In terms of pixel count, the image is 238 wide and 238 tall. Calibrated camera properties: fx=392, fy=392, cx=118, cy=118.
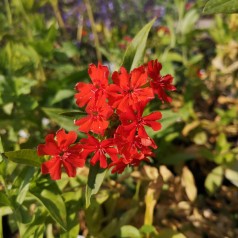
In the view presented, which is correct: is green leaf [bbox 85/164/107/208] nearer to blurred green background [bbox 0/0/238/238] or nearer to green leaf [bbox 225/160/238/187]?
blurred green background [bbox 0/0/238/238]

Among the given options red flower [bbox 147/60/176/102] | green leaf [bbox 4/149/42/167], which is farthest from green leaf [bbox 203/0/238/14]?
green leaf [bbox 4/149/42/167]

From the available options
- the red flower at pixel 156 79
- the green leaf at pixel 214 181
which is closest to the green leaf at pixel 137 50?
the red flower at pixel 156 79

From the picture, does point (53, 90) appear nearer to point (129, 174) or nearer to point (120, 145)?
point (129, 174)

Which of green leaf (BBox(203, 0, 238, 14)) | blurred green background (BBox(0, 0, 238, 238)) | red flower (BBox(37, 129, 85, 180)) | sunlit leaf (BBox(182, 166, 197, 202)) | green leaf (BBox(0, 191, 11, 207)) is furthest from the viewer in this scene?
sunlit leaf (BBox(182, 166, 197, 202))

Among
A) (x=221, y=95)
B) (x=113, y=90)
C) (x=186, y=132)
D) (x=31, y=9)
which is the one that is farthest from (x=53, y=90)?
(x=221, y=95)

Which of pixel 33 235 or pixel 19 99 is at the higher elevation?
pixel 19 99
